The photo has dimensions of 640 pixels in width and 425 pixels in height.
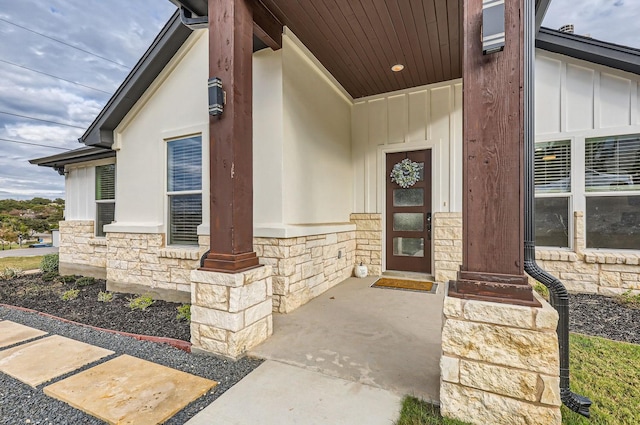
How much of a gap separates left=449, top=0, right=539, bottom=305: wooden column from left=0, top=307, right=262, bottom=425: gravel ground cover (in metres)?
1.74

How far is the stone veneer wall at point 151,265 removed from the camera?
424cm

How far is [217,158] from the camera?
2498mm

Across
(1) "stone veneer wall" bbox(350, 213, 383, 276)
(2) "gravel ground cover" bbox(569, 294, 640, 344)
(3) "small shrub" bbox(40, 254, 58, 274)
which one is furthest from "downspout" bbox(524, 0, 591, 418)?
(3) "small shrub" bbox(40, 254, 58, 274)

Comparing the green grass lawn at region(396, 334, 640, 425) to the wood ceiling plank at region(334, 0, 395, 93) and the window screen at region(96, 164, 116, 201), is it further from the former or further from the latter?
the window screen at region(96, 164, 116, 201)

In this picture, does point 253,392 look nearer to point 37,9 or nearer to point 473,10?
point 473,10

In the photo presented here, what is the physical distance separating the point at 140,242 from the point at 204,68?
296cm

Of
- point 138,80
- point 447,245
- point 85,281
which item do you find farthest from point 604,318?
point 85,281

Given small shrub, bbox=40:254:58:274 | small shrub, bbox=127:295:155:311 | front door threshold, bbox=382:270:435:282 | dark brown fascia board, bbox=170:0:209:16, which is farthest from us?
small shrub, bbox=40:254:58:274

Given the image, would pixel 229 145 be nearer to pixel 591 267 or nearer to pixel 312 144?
pixel 312 144

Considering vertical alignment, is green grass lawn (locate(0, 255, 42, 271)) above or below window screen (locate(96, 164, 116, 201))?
below

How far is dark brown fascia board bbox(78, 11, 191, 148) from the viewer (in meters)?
4.13

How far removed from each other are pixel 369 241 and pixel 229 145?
12.0ft

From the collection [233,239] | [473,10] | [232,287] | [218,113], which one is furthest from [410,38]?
[232,287]

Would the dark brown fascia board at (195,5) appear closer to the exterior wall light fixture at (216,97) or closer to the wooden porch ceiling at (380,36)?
the wooden porch ceiling at (380,36)
